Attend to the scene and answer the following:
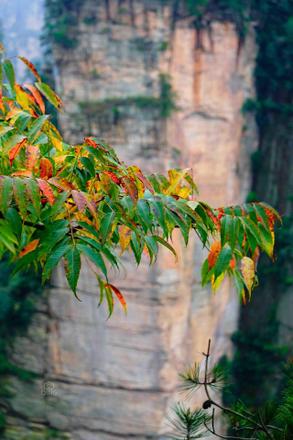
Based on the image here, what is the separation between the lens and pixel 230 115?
6.88 metres

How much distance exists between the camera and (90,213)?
3.04ft

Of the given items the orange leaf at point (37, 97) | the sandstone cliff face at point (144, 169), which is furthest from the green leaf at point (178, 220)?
the sandstone cliff face at point (144, 169)

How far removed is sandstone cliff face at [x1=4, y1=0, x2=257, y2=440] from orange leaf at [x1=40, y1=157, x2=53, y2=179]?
5.37m

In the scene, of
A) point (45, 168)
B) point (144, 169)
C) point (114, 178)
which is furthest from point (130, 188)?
point (144, 169)

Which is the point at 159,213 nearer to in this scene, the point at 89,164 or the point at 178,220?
the point at 178,220

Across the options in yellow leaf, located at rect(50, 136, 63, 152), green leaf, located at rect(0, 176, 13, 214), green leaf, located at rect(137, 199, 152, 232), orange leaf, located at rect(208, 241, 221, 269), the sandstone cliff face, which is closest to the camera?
green leaf, located at rect(0, 176, 13, 214)

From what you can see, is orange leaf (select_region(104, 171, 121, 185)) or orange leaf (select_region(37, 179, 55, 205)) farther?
orange leaf (select_region(104, 171, 121, 185))

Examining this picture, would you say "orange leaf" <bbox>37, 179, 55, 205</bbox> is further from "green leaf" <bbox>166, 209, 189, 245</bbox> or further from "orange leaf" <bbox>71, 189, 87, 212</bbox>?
"green leaf" <bbox>166, 209, 189, 245</bbox>

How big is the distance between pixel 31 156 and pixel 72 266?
26 centimetres

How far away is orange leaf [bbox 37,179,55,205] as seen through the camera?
86cm

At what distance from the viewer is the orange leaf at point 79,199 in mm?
847

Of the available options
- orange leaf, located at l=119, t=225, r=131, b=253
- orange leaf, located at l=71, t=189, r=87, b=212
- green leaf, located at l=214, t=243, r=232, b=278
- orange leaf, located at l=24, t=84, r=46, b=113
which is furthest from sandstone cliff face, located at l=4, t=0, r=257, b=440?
orange leaf, located at l=71, t=189, r=87, b=212

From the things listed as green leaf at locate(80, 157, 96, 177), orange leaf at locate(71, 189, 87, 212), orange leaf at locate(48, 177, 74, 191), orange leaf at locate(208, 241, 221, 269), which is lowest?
orange leaf at locate(208, 241, 221, 269)

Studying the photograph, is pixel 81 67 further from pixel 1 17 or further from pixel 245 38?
pixel 1 17
